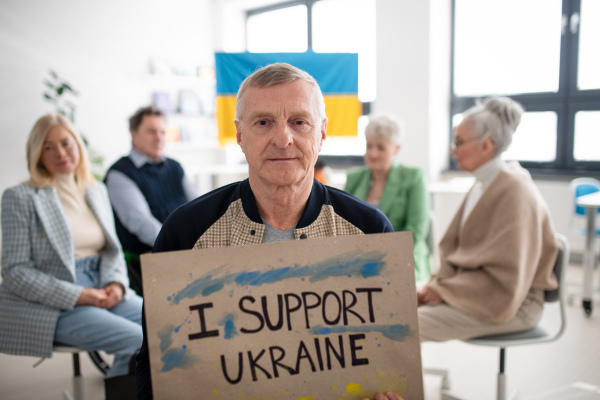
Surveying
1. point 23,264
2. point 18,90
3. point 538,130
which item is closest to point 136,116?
point 23,264

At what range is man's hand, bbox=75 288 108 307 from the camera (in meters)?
1.93

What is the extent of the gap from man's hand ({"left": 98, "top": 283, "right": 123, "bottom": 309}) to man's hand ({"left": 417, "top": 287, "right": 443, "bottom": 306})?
4.29 ft

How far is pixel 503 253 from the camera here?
1.75 meters

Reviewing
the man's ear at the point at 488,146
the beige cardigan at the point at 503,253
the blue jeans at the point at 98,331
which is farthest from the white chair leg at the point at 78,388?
the man's ear at the point at 488,146

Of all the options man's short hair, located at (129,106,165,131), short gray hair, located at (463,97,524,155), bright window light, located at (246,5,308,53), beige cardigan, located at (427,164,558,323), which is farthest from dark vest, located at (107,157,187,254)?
bright window light, located at (246,5,308,53)

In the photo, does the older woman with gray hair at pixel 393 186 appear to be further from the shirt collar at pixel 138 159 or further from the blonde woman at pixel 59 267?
the blonde woman at pixel 59 267

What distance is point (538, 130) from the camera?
4.89m

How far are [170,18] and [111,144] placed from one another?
1.97m

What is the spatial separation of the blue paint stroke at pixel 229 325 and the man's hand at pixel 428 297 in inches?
48.4

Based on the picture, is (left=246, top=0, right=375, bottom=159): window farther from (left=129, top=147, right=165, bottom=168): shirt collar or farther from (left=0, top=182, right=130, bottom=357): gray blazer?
(left=0, top=182, right=130, bottom=357): gray blazer

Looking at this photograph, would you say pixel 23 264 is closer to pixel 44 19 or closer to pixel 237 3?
pixel 44 19

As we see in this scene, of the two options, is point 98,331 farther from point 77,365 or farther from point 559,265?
point 559,265

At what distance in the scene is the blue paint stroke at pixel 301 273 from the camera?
89 cm

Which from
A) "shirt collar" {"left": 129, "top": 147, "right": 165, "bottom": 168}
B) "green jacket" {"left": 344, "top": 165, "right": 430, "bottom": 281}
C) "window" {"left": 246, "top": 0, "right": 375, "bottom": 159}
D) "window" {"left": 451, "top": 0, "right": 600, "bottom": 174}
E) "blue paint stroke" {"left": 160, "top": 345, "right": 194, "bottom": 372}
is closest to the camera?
"blue paint stroke" {"left": 160, "top": 345, "right": 194, "bottom": 372}
